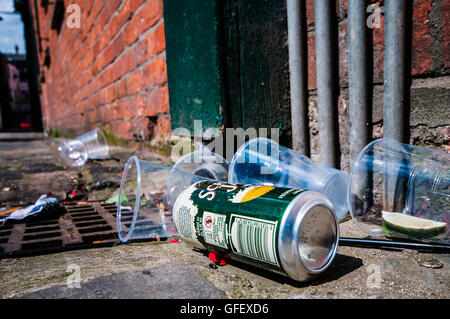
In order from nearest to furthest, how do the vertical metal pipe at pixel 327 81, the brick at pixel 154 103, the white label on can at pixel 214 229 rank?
the white label on can at pixel 214 229
the vertical metal pipe at pixel 327 81
the brick at pixel 154 103

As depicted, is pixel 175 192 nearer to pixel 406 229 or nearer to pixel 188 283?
pixel 188 283

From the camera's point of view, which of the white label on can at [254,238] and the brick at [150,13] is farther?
the brick at [150,13]

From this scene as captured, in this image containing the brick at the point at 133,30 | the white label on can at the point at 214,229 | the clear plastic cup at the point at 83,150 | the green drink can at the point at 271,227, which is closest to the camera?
the green drink can at the point at 271,227

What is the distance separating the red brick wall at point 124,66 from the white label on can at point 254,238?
1364 mm

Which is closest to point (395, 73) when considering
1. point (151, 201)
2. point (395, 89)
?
point (395, 89)

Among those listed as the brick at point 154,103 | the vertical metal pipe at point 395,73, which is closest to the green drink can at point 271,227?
the vertical metal pipe at point 395,73

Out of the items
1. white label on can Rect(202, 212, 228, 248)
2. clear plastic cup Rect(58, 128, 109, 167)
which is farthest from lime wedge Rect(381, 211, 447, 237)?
clear plastic cup Rect(58, 128, 109, 167)

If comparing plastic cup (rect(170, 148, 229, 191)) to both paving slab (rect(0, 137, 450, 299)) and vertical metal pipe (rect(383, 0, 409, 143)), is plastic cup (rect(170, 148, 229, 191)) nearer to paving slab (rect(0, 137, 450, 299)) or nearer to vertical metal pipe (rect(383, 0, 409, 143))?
paving slab (rect(0, 137, 450, 299))

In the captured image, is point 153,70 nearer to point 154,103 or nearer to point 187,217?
point 154,103

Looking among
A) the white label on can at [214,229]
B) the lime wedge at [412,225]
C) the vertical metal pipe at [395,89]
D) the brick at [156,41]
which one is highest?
the brick at [156,41]

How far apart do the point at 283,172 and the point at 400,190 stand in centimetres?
40

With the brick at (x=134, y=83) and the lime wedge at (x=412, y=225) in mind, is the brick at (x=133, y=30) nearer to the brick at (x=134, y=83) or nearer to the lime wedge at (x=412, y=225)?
the brick at (x=134, y=83)

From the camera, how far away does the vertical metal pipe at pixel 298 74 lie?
4.88 feet

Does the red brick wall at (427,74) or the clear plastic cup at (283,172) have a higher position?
the red brick wall at (427,74)
